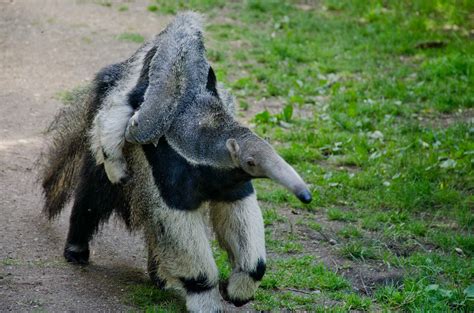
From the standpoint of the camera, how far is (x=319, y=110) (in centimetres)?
1114

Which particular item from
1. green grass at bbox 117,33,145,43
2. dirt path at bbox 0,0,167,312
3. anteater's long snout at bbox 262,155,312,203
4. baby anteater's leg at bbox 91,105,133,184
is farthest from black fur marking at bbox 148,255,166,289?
green grass at bbox 117,33,145,43

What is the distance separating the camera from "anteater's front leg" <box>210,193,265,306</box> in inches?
233

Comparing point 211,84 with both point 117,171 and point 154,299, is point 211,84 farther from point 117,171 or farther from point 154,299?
point 154,299

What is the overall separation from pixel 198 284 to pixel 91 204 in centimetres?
153

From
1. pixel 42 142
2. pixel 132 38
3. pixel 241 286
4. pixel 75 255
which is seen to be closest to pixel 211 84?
pixel 241 286

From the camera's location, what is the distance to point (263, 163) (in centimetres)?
509

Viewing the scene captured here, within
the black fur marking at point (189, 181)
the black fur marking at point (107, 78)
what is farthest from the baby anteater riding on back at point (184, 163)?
the black fur marking at point (107, 78)

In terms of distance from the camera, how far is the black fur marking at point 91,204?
6801mm

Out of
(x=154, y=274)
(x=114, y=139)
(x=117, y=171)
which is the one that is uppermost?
(x=114, y=139)

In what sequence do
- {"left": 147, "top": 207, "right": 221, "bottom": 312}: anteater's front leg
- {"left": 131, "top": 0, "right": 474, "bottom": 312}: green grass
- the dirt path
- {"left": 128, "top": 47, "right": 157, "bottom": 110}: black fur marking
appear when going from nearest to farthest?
{"left": 147, "top": 207, "right": 221, "bottom": 312}: anteater's front leg → {"left": 128, "top": 47, "right": 157, "bottom": 110}: black fur marking → the dirt path → {"left": 131, "top": 0, "right": 474, "bottom": 312}: green grass

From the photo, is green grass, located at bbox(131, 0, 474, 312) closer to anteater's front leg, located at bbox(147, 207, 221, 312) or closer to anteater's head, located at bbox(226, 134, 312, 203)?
anteater's front leg, located at bbox(147, 207, 221, 312)

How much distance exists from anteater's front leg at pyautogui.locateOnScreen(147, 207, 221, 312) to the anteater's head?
655 millimetres

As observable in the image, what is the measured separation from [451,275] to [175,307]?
2.43 meters

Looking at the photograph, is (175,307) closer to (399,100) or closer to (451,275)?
(451,275)
